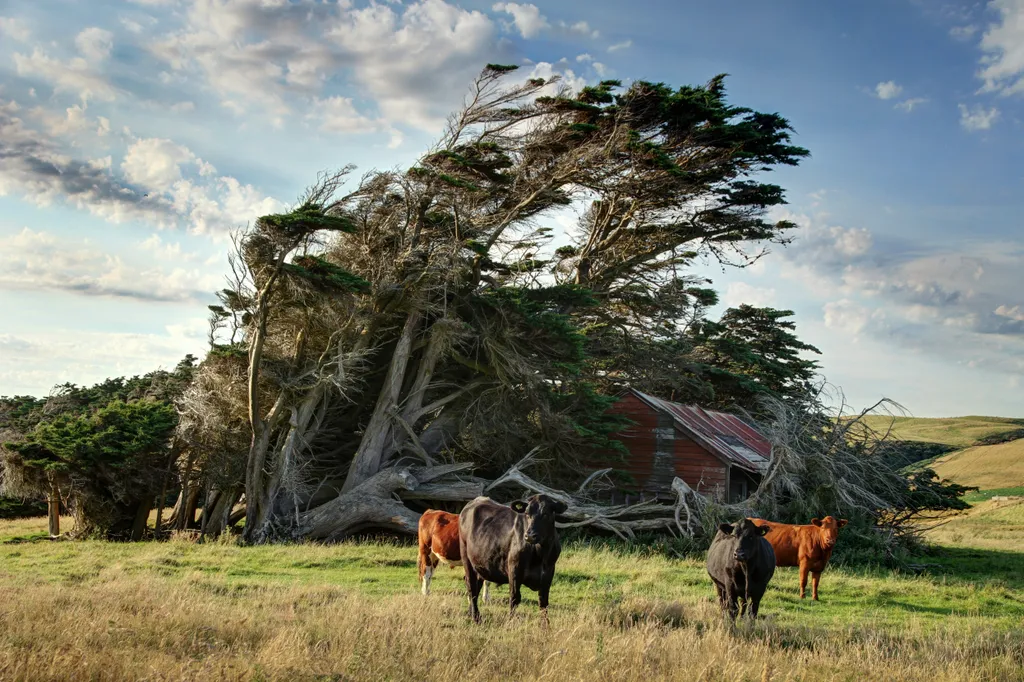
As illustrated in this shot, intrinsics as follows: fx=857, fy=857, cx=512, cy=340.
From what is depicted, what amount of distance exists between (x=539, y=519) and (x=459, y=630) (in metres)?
1.58

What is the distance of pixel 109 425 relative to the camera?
81.0 ft

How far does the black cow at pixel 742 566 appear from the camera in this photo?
1131cm

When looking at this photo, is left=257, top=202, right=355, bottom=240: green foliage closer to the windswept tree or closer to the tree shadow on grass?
the windswept tree

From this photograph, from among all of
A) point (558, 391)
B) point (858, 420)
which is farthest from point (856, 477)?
point (558, 391)

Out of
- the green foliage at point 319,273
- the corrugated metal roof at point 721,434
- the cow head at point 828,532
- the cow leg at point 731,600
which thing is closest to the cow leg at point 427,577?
the cow leg at point 731,600

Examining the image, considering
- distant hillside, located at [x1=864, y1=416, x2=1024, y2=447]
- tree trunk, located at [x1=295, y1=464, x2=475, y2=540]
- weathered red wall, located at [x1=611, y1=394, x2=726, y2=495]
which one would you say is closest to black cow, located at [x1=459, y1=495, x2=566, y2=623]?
tree trunk, located at [x1=295, y1=464, x2=475, y2=540]

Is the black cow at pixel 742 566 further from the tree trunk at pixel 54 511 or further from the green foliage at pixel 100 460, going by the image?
the tree trunk at pixel 54 511

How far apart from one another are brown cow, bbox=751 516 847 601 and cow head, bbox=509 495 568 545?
20.2 feet

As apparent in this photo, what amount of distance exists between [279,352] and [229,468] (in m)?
3.57

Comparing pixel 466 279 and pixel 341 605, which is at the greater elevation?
pixel 466 279

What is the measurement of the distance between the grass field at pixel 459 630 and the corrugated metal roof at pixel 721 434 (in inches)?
409

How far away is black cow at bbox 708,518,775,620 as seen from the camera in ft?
37.1

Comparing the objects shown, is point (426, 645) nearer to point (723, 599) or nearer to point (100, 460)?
point (723, 599)

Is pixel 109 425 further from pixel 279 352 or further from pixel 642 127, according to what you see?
pixel 642 127
